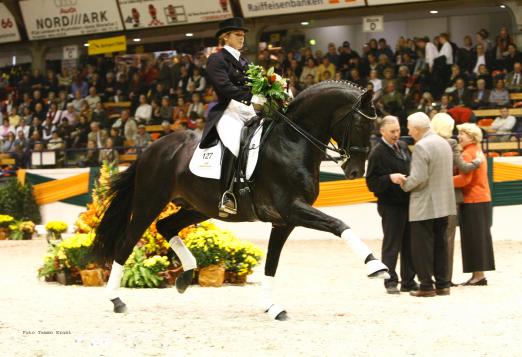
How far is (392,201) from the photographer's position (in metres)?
9.95

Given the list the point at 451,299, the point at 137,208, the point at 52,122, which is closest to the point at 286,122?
the point at 137,208

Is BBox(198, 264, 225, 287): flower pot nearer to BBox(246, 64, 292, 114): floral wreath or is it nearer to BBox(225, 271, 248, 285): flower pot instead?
BBox(225, 271, 248, 285): flower pot

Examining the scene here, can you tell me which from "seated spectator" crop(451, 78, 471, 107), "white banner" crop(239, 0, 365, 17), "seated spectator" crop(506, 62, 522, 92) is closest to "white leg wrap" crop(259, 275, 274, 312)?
"seated spectator" crop(451, 78, 471, 107)

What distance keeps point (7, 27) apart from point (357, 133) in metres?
22.3

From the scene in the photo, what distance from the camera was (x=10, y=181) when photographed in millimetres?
19969

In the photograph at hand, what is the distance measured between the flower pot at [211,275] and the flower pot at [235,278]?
10.0 inches

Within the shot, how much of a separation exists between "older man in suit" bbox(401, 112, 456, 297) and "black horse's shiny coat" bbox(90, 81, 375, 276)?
1762 mm

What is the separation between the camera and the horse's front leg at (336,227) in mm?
7258

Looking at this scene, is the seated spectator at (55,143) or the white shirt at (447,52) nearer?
the white shirt at (447,52)

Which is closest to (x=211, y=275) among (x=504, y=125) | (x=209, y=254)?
(x=209, y=254)

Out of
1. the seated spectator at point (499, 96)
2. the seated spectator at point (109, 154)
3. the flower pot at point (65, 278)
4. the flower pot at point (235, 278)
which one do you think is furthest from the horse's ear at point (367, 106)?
the seated spectator at point (109, 154)

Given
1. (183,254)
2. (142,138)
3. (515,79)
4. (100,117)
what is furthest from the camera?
(100,117)

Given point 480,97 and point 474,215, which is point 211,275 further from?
point 480,97

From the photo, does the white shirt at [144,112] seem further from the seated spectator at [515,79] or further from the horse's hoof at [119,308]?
the horse's hoof at [119,308]
